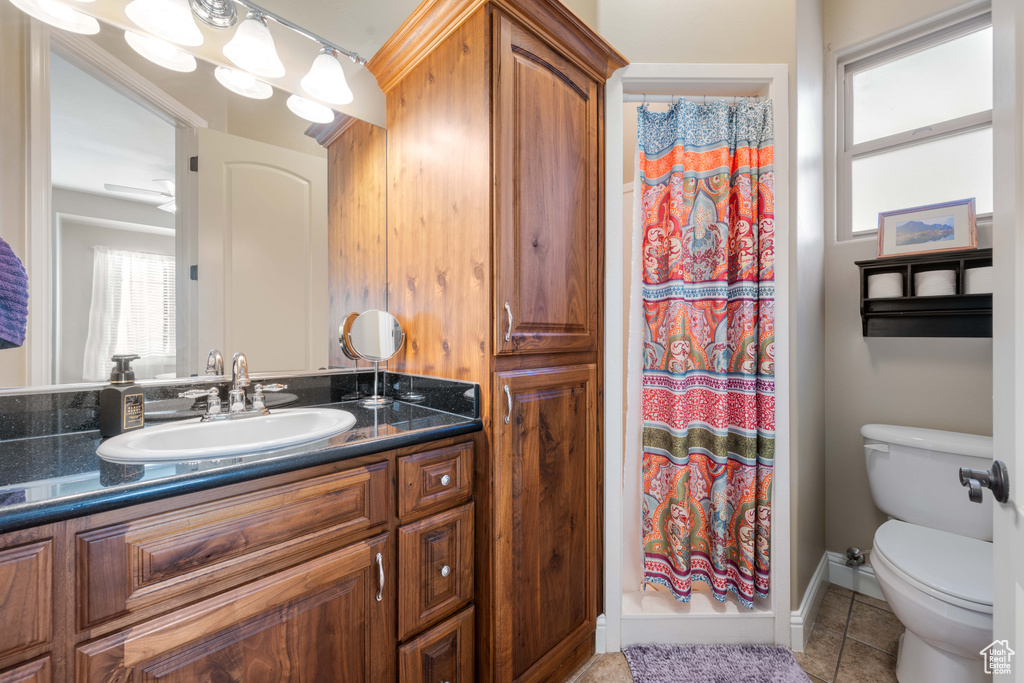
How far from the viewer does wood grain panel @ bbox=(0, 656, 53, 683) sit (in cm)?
61

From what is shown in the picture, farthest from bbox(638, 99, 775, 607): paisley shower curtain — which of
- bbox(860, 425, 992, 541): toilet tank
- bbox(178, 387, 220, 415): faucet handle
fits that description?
bbox(178, 387, 220, 415): faucet handle

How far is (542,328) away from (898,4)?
2242 millimetres

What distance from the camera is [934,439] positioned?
5.38 feet

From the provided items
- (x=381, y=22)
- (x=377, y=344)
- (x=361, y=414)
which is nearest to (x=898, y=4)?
(x=381, y=22)

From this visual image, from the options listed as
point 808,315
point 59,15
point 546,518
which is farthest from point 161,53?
point 808,315

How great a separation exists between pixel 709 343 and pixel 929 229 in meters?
1.10

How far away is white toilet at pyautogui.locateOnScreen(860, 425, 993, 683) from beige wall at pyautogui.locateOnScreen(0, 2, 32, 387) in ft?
8.13

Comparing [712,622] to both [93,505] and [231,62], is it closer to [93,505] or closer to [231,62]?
[93,505]

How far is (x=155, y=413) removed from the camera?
118cm

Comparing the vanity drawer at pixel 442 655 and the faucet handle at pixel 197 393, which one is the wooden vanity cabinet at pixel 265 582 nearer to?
the vanity drawer at pixel 442 655

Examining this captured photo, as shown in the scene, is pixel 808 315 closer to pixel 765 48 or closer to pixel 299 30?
pixel 765 48

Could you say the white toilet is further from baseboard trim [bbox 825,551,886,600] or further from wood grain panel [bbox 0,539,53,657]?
wood grain panel [bbox 0,539,53,657]

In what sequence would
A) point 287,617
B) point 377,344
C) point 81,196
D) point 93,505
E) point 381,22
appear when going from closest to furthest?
point 93,505 < point 287,617 < point 81,196 < point 377,344 < point 381,22

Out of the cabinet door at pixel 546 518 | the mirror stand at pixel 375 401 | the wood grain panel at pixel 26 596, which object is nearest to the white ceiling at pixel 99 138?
the mirror stand at pixel 375 401
